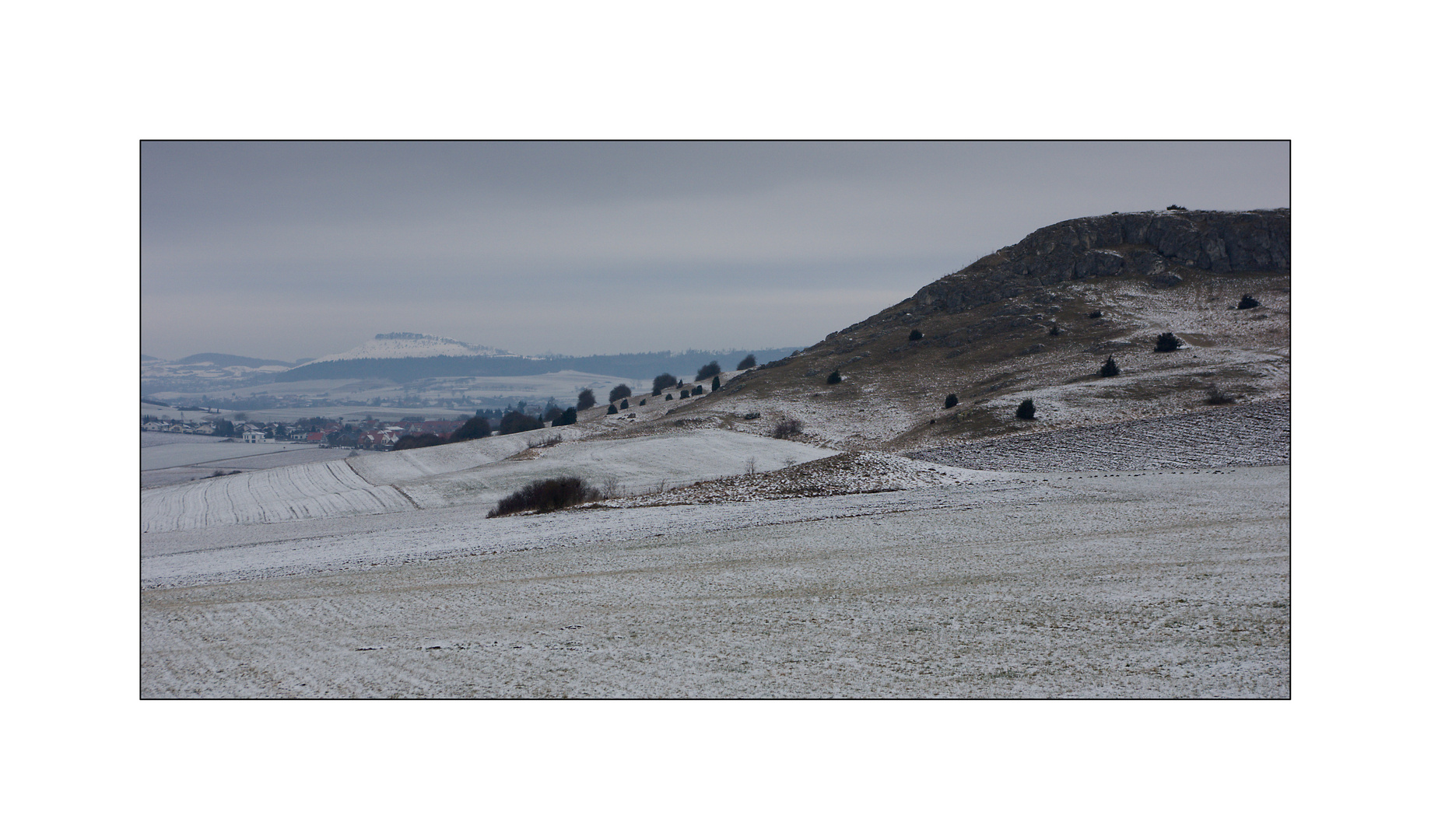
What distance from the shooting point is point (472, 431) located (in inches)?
1702

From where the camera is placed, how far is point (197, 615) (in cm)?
1122

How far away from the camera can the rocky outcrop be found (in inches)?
2306

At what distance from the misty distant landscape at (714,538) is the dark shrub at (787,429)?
27cm

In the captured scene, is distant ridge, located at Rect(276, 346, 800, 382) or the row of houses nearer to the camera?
the row of houses

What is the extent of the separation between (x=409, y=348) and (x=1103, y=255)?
183 feet

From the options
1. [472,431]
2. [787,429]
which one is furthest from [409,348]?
[787,429]

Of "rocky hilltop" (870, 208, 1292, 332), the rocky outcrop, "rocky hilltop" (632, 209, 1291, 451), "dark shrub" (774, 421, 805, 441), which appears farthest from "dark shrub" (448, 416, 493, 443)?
the rocky outcrop

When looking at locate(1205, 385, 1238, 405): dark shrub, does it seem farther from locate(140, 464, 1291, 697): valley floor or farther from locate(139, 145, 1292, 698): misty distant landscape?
locate(140, 464, 1291, 697): valley floor

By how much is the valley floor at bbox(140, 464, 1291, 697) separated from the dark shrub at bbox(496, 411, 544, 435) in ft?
96.9

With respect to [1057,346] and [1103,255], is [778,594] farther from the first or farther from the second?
[1103,255]

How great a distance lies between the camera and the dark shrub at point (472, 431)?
41.9 m

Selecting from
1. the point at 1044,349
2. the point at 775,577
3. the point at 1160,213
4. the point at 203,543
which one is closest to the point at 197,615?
the point at 775,577

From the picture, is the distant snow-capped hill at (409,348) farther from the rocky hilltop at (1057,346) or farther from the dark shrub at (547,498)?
the rocky hilltop at (1057,346)

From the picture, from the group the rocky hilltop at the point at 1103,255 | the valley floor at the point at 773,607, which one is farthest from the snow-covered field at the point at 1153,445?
the rocky hilltop at the point at 1103,255
